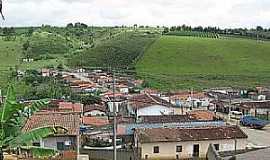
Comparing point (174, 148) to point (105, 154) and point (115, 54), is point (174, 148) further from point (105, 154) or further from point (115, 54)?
point (115, 54)

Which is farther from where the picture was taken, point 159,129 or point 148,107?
point 148,107

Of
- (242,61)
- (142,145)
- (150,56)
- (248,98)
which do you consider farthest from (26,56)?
(142,145)

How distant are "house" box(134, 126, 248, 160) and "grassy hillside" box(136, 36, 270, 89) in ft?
130

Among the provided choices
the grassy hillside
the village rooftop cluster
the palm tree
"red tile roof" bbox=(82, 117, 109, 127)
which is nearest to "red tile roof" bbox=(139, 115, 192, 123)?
the village rooftop cluster

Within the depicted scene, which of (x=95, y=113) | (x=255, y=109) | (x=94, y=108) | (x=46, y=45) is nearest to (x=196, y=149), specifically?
(x=95, y=113)

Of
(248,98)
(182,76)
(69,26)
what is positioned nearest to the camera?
(248,98)

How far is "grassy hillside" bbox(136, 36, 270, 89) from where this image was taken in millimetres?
73125

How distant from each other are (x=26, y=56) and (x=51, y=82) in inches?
1163

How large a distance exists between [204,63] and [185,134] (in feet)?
177

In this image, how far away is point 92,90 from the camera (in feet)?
203

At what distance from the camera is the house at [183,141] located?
2859cm

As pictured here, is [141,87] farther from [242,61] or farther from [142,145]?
[142,145]

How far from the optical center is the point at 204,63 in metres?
82.2

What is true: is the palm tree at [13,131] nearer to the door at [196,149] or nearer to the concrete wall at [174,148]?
the concrete wall at [174,148]
